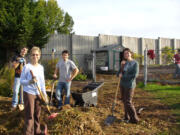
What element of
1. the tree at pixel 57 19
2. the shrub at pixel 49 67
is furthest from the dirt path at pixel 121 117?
the tree at pixel 57 19

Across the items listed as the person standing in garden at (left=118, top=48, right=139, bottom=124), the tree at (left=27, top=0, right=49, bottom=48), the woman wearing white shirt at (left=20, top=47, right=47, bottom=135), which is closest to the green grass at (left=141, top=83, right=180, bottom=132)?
the person standing in garden at (left=118, top=48, right=139, bottom=124)

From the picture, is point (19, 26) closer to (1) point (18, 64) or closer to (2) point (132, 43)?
(1) point (18, 64)

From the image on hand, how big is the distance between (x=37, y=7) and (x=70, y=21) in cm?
1510

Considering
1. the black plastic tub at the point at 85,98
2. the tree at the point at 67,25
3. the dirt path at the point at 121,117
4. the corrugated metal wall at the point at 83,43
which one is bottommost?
the dirt path at the point at 121,117

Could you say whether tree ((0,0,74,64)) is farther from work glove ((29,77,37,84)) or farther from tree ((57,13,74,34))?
tree ((57,13,74,34))

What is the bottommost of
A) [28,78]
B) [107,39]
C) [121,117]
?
[121,117]

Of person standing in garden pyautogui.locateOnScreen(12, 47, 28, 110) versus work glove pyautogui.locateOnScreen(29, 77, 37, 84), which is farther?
person standing in garden pyautogui.locateOnScreen(12, 47, 28, 110)

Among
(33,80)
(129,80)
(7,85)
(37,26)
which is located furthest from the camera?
(37,26)

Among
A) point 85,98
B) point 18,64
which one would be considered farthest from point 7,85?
point 85,98

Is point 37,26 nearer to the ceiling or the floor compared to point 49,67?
nearer to the ceiling

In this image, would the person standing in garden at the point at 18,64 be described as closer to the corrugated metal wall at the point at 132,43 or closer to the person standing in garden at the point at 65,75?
the person standing in garden at the point at 65,75

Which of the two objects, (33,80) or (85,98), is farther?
(85,98)

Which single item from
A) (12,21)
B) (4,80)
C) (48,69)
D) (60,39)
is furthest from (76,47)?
(4,80)

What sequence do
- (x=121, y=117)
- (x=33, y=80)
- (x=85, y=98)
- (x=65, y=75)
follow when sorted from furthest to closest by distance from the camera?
(x=85, y=98) < (x=65, y=75) < (x=121, y=117) < (x=33, y=80)
